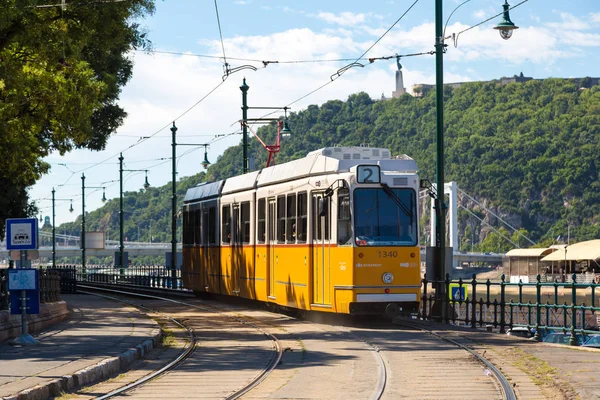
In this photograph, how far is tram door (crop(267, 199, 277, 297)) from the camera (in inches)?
1000

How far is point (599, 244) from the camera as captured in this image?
89.9m

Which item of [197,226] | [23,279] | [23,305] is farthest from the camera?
[197,226]

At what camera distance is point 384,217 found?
21469mm

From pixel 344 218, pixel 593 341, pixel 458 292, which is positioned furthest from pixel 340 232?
pixel 593 341

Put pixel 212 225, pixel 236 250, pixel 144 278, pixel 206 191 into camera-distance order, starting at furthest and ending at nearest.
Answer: pixel 144 278, pixel 206 191, pixel 212 225, pixel 236 250

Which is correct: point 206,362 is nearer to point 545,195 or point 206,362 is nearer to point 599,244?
point 599,244

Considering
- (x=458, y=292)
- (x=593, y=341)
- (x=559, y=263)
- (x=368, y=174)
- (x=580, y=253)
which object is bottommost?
(x=593, y=341)


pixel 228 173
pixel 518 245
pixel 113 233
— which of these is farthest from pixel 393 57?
pixel 113 233

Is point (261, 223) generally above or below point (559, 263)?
above

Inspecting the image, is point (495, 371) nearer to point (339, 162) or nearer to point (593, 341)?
point (339, 162)

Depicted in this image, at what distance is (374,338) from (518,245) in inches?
6088

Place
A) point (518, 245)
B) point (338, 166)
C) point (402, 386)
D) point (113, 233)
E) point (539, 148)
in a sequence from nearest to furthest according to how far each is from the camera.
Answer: point (402, 386) < point (338, 166) < point (518, 245) < point (539, 148) < point (113, 233)

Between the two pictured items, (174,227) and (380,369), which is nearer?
(380,369)

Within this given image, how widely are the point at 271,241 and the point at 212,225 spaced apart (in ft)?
21.8
